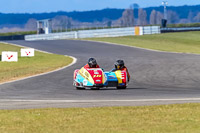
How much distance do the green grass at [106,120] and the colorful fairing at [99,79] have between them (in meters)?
5.34

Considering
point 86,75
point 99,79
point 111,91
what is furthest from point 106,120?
point 86,75

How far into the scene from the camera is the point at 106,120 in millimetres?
9805

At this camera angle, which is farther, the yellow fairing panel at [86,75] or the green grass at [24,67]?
the green grass at [24,67]

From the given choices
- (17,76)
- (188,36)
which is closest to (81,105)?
(17,76)

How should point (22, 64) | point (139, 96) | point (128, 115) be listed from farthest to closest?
point (22, 64) < point (139, 96) < point (128, 115)

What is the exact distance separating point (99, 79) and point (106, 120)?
273 inches

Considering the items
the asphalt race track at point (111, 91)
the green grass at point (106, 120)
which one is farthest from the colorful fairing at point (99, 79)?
the green grass at point (106, 120)

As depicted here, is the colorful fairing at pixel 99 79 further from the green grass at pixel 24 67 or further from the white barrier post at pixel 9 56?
the white barrier post at pixel 9 56

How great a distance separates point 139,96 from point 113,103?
188 cm

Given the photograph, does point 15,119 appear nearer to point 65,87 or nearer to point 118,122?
point 118,122

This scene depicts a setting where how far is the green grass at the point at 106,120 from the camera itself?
29.0ft

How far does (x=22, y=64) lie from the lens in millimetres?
30547

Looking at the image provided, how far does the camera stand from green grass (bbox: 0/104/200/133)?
8852 millimetres

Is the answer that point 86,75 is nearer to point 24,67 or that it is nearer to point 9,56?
point 24,67
